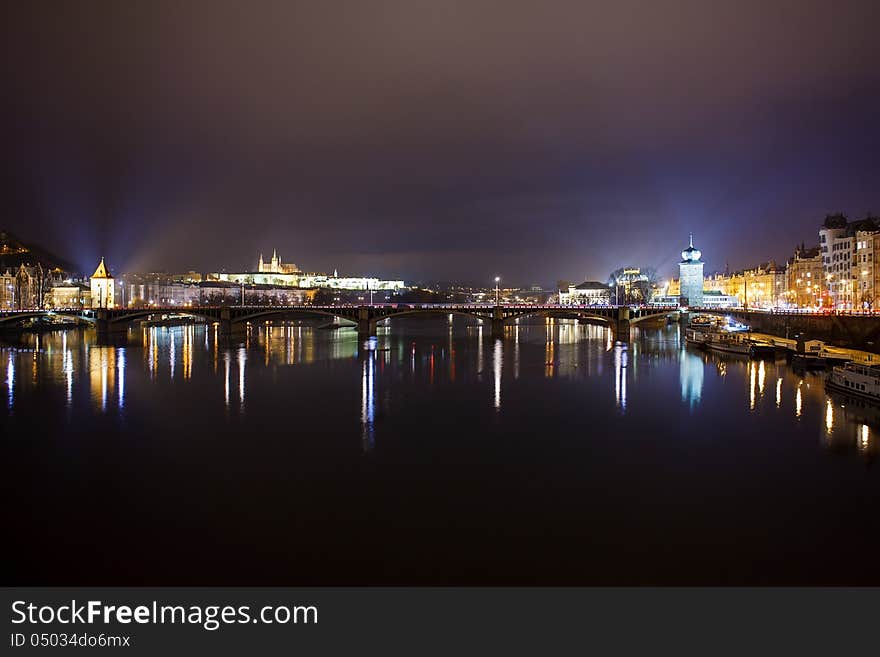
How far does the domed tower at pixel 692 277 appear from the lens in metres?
110

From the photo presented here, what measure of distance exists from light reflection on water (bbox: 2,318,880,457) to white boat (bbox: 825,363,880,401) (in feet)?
2.60

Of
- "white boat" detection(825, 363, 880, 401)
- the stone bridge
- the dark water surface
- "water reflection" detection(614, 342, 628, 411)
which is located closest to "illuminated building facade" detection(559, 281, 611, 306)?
the stone bridge

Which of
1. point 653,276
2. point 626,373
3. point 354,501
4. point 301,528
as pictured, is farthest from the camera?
point 653,276

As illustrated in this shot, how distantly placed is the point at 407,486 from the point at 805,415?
20291mm

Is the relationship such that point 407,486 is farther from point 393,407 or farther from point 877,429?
point 877,429

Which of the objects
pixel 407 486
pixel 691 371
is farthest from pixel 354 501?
pixel 691 371

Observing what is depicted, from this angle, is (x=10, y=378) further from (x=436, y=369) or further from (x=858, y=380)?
(x=858, y=380)

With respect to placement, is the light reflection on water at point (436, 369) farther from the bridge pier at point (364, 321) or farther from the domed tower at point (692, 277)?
the domed tower at point (692, 277)

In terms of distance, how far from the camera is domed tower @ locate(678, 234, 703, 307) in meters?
→ 110

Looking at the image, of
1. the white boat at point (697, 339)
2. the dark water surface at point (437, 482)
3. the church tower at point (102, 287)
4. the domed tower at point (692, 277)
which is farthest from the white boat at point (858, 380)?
the church tower at point (102, 287)

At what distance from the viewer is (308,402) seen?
33.1m

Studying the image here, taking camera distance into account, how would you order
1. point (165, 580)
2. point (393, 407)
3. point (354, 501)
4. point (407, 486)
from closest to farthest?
1. point (165, 580)
2. point (354, 501)
3. point (407, 486)
4. point (393, 407)

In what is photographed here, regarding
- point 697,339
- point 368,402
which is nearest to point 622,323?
point 697,339

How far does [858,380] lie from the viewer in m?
32.1
